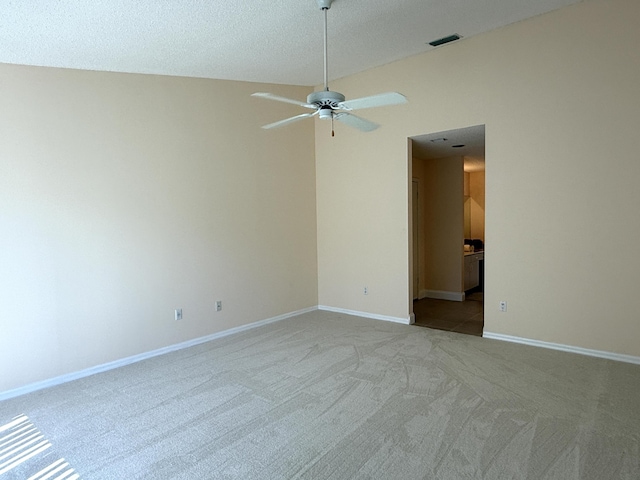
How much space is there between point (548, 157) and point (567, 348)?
2.04m

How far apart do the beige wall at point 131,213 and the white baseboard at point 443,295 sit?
2882 mm

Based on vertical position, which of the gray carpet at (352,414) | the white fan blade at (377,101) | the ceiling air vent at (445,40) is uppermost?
the ceiling air vent at (445,40)

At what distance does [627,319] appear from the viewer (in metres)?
3.66

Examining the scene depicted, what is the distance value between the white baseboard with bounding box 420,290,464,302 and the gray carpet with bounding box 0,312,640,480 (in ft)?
8.33

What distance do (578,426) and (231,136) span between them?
458 cm

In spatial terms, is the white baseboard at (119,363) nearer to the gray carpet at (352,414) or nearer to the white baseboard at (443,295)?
the gray carpet at (352,414)

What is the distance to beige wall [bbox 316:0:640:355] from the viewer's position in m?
3.62

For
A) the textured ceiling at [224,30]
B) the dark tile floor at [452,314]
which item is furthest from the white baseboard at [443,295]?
the textured ceiling at [224,30]

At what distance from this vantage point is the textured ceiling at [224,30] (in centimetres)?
287

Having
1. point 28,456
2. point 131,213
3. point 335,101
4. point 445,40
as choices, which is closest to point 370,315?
point 131,213

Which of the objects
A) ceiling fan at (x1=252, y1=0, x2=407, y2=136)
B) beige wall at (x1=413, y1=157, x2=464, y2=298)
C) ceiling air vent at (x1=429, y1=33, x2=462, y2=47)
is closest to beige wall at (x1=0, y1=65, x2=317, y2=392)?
ceiling fan at (x1=252, y1=0, x2=407, y2=136)

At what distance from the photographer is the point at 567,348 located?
399 cm

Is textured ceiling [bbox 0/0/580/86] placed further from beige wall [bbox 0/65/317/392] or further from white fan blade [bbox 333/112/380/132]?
white fan blade [bbox 333/112/380/132]

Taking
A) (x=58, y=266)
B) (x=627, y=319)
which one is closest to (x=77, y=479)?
(x=58, y=266)
